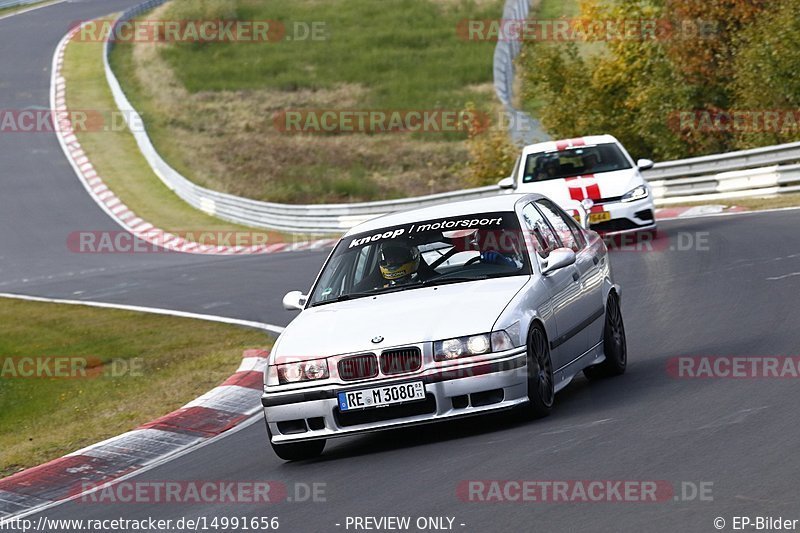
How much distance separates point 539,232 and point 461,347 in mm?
1765

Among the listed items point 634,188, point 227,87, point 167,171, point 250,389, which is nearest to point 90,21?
point 227,87

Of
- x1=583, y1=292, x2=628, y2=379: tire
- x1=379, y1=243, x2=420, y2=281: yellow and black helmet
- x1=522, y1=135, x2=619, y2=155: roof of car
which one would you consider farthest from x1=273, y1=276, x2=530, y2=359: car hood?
Result: x1=522, y1=135, x2=619, y2=155: roof of car

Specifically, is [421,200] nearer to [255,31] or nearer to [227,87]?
[227,87]

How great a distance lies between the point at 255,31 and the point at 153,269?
39761mm

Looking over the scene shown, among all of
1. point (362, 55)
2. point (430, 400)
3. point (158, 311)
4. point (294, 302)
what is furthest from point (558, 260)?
point (362, 55)

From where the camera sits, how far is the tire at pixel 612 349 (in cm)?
995

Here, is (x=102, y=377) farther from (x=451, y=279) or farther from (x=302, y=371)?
(x=302, y=371)

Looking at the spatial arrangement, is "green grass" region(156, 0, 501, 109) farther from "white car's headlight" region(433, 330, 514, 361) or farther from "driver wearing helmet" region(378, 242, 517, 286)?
"white car's headlight" region(433, 330, 514, 361)

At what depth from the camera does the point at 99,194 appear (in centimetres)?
3809

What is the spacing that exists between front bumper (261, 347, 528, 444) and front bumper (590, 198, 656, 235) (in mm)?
10752

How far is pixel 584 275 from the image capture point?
9773mm

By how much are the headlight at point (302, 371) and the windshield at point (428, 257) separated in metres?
0.98

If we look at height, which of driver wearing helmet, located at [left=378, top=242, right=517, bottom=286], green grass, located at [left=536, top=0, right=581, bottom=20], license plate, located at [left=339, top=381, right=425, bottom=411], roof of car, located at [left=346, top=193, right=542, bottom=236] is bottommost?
license plate, located at [left=339, top=381, right=425, bottom=411]

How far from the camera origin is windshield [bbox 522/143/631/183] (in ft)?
63.7
